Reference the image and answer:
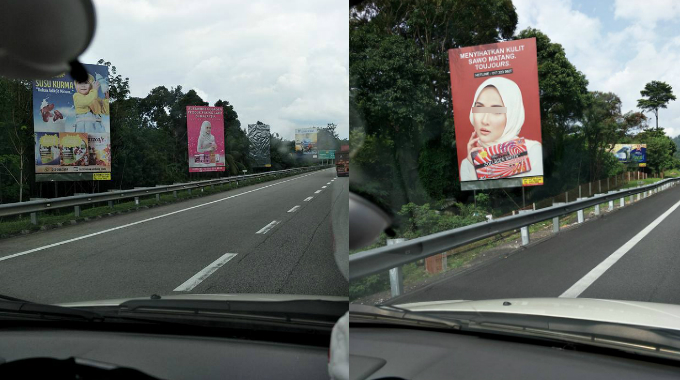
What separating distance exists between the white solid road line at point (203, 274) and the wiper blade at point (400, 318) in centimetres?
203

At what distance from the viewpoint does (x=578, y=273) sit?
15.4ft

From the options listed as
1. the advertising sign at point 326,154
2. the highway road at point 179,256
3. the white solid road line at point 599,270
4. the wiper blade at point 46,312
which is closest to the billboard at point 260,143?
the highway road at point 179,256

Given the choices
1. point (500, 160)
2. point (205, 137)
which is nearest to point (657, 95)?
point (500, 160)

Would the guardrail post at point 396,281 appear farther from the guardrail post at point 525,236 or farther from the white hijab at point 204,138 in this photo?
the guardrail post at point 525,236

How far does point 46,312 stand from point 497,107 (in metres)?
2.87

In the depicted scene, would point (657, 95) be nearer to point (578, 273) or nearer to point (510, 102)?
point (510, 102)

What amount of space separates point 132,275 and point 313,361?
250 centimetres

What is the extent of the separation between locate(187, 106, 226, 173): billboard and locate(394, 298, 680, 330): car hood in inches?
47.8

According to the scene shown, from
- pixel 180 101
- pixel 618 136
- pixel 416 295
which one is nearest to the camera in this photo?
pixel 180 101

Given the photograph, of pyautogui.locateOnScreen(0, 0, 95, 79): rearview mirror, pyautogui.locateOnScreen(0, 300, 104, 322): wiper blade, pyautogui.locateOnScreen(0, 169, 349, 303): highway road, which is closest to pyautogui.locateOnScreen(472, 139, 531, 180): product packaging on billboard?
pyautogui.locateOnScreen(0, 169, 349, 303): highway road

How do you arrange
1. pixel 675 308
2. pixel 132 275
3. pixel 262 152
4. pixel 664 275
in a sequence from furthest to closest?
pixel 664 275
pixel 132 275
pixel 262 152
pixel 675 308

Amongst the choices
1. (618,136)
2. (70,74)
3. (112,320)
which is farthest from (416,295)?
(618,136)

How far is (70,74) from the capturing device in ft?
5.08

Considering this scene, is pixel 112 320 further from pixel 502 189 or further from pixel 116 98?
pixel 502 189
